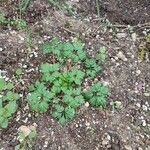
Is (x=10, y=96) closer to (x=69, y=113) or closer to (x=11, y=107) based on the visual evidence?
(x=11, y=107)

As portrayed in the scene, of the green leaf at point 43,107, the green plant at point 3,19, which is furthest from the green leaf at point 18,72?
the green plant at point 3,19

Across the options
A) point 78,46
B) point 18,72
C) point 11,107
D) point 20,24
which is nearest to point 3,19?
point 20,24

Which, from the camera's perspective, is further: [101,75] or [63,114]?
[101,75]

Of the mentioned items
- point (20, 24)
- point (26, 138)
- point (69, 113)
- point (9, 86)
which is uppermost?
point (20, 24)

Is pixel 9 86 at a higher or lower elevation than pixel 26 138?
higher

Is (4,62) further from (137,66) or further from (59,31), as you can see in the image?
(137,66)

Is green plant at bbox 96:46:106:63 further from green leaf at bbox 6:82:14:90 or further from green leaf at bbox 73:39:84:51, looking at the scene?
green leaf at bbox 6:82:14:90
